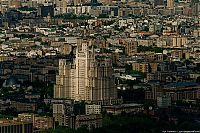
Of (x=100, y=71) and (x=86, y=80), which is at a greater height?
(x=100, y=71)

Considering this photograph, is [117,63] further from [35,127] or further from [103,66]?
[35,127]

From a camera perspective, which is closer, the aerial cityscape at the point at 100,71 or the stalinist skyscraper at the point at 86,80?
the aerial cityscape at the point at 100,71

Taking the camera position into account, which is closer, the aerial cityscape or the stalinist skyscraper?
the aerial cityscape

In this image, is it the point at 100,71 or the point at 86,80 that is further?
the point at 86,80

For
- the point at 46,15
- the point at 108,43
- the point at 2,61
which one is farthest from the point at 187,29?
the point at 2,61
